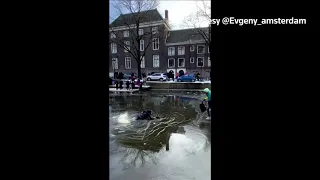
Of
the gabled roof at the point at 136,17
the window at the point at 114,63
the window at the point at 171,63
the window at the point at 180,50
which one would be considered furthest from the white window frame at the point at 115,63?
the window at the point at 180,50

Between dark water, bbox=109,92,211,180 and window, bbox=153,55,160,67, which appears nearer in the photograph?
dark water, bbox=109,92,211,180

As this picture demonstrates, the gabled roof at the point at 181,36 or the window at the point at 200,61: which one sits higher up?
the gabled roof at the point at 181,36

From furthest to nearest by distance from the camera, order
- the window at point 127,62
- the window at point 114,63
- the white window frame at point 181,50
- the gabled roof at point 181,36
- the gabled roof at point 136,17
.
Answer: the window at point 114,63 → the window at point 127,62 → the white window frame at point 181,50 → the gabled roof at point 181,36 → the gabled roof at point 136,17

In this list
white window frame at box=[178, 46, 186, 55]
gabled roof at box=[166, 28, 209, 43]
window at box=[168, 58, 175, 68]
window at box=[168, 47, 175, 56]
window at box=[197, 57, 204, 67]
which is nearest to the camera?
window at box=[197, 57, 204, 67]

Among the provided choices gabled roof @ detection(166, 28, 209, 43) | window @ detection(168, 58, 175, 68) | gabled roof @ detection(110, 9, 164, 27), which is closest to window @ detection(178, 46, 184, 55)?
gabled roof @ detection(166, 28, 209, 43)

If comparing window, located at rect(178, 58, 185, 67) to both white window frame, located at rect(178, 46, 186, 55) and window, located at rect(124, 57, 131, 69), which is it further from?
window, located at rect(124, 57, 131, 69)

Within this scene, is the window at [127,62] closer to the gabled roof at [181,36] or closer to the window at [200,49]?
the gabled roof at [181,36]

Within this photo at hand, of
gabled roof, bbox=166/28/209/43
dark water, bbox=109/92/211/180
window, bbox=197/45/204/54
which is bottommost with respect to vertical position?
dark water, bbox=109/92/211/180
